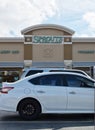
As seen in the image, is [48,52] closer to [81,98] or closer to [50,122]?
[81,98]

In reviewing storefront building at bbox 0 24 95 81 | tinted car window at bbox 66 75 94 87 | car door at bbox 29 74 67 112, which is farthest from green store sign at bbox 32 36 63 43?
car door at bbox 29 74 67 112

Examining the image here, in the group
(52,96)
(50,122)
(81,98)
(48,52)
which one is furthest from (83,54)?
(50,122)

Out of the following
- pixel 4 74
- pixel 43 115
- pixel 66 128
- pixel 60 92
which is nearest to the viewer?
pixel 66 128

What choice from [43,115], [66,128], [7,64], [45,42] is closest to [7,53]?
[7,64]

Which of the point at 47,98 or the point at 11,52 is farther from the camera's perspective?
the point at 11,52

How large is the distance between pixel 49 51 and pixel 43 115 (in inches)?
1310

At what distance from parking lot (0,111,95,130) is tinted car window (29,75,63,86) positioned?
48.8 inches

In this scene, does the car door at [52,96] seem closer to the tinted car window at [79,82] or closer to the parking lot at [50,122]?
the tinted car window at [79,82]

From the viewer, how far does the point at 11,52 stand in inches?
1829

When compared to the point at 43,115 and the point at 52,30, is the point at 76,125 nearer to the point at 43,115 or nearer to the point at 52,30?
the point at 43,115

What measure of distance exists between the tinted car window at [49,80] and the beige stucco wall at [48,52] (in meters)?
33.8

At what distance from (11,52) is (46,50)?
178 inches

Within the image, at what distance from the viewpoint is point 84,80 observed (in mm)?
12398

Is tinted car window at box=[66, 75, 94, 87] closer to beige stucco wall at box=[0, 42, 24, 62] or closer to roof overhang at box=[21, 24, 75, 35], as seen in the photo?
beige stucco wall at box=[0, 42, 24, 62]
